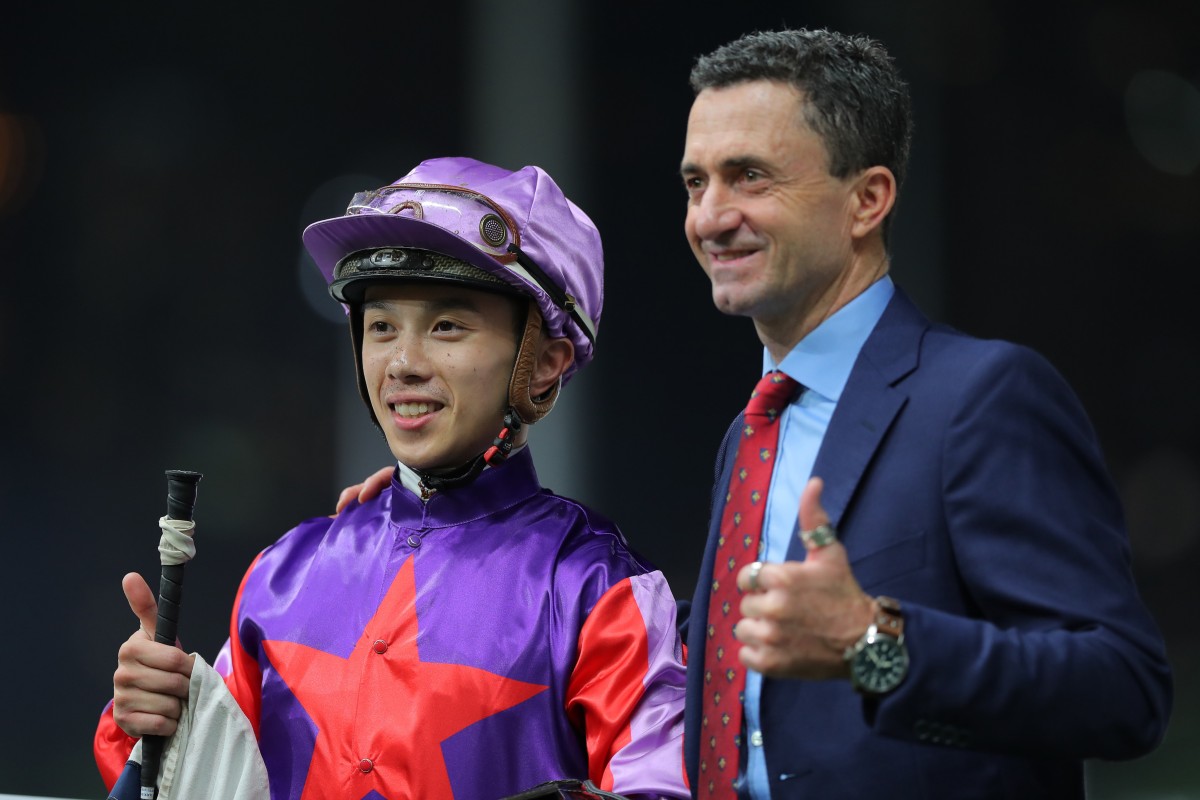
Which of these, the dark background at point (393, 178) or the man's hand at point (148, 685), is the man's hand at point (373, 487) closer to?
the man's hand at point (148, 685)

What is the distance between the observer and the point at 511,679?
2.02 meters

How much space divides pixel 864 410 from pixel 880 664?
339mm

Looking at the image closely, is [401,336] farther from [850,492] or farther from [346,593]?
Result: [850,492]

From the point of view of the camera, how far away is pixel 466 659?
2037 mm

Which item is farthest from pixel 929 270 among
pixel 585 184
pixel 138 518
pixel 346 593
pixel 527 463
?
pixel 138 518

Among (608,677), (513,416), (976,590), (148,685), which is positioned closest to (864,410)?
(976,590)

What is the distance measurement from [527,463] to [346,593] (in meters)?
0.34

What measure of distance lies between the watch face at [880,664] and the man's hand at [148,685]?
1156 millimetres

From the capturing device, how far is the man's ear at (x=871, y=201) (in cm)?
165

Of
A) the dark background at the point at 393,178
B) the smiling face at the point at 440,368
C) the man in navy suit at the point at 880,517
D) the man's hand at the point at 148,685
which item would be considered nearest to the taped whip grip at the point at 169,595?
the man's hand at the point at 148,685

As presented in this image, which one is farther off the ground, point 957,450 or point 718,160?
point 718,160

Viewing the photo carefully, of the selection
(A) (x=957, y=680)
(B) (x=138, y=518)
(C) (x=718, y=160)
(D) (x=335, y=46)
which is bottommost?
(B) (x=138, y=518)

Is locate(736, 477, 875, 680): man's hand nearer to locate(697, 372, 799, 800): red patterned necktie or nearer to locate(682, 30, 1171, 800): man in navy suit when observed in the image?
locate(682, 30, 1171, 800): man in navy suit

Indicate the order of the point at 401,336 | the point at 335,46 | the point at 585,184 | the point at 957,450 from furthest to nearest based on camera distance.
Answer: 1. the point at 335,46
2. the point at 585,184
3. the point at 401,336
4. the point at 957,450
